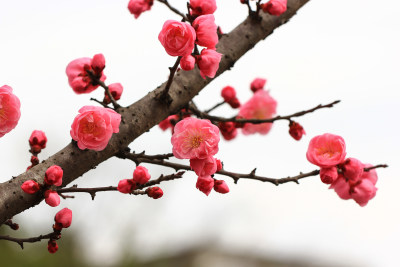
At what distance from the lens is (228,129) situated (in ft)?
6.82

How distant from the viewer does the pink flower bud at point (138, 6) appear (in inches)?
76.7

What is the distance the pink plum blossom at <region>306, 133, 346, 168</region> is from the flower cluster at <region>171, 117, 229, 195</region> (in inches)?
15.2

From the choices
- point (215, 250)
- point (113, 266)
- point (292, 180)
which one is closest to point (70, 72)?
point (292, 180)

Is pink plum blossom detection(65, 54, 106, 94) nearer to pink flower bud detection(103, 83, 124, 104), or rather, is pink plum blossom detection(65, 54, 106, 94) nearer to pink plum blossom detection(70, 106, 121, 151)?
pink flower bud detection(103, 83, 124, 104)

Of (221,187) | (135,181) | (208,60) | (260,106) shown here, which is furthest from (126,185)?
(260,106)

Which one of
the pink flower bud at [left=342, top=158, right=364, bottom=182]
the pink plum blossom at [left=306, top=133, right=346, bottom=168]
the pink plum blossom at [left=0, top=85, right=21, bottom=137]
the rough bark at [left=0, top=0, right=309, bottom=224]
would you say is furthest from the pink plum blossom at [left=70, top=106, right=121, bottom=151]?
the pink flower bud at [left=342, top=158, right=364, bottom=182]

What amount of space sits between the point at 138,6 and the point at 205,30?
69 centimetres

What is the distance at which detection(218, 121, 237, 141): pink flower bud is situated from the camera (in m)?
2.07

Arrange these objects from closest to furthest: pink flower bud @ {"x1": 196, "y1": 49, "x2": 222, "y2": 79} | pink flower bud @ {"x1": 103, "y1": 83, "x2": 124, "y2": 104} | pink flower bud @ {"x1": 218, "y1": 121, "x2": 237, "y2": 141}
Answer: pink flower bud @ {"x1": 196, "y1": 49, "x2": 222, "y2": 79} < pink flower bud @ {"x1": 103, "y1": 83, "x2": 124, "y2": 104} < pink flower bud @ {"x1": 218, "y1": 121, "x2": 237, "y2": 141}

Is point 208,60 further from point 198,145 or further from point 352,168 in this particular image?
point 352,168

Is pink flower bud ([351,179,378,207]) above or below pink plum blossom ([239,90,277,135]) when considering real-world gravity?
below

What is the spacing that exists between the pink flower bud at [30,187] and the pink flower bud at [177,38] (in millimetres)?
494

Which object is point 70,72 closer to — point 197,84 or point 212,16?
point 197,84

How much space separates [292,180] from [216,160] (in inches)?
13.3
